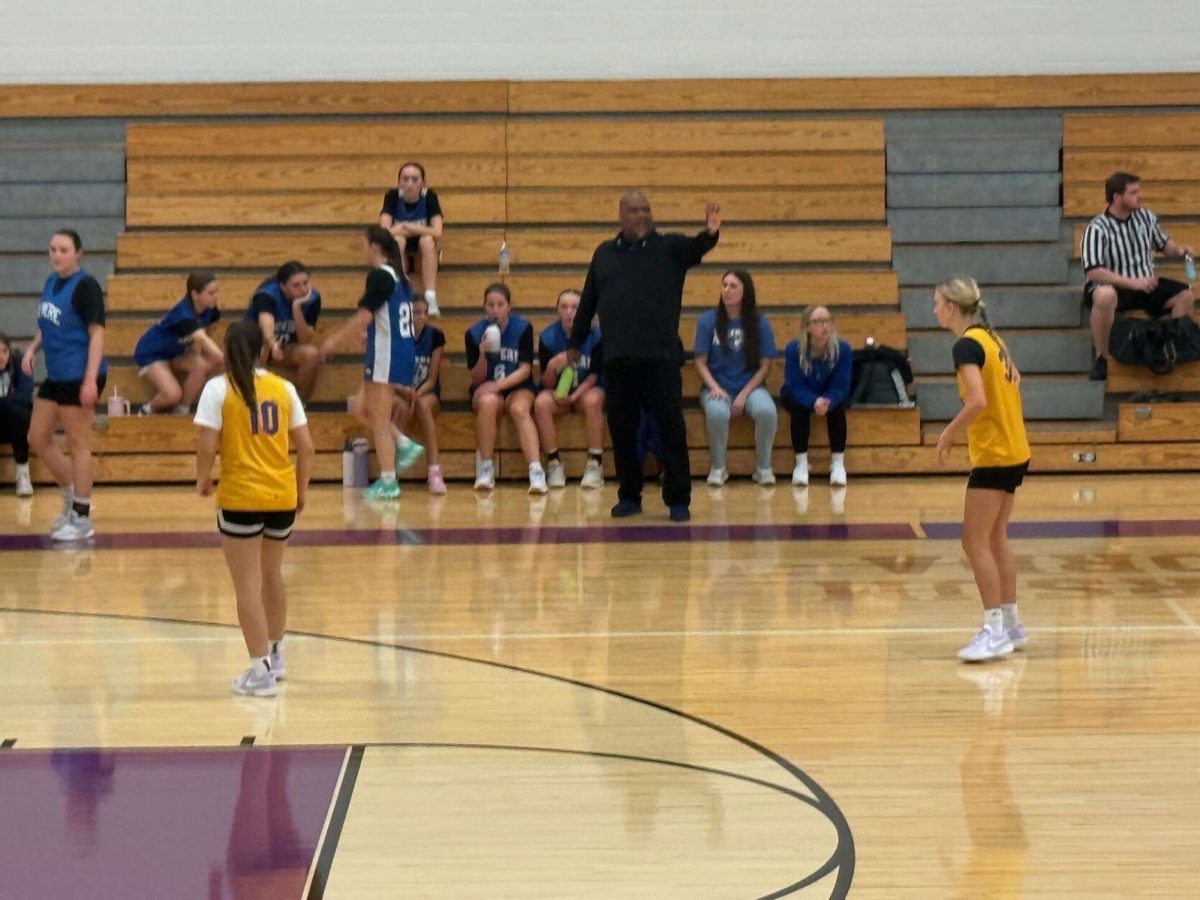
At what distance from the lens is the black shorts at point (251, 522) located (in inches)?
226

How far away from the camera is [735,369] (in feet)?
37.0

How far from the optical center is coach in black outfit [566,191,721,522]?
30.9ft

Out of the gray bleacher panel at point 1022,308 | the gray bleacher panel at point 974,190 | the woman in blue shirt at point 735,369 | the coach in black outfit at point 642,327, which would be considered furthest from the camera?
the gray bleacher panel at point 974,190

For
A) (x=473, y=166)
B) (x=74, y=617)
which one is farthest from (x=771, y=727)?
(x=473, y=166)

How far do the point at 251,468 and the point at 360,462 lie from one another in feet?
17.6

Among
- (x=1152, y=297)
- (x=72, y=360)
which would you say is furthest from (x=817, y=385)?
(x=72, y=360)

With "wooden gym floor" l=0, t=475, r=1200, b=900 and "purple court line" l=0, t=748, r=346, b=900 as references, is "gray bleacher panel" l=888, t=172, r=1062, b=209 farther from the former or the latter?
"purple court line" l=0, t=748, r=346, b=900

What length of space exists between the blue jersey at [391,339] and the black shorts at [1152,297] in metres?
4.64

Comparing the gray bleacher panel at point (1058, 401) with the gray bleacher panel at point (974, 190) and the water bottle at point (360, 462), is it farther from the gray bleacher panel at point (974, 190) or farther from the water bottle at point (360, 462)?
the water bottle at point (360, 462)

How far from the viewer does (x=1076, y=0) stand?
13.6m

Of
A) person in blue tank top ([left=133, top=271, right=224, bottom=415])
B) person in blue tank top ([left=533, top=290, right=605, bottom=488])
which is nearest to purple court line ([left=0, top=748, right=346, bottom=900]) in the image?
person in blue tank top ([left=533, top=290, right=605, bottom=488])

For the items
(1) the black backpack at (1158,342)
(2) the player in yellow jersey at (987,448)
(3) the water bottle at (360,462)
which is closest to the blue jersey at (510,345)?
(3) the water bottle at (360,462)

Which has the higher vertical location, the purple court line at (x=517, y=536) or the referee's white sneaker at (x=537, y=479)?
the referee's white sneaker at (x=537, y=479)

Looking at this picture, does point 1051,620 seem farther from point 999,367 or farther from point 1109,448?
point 1109,448
